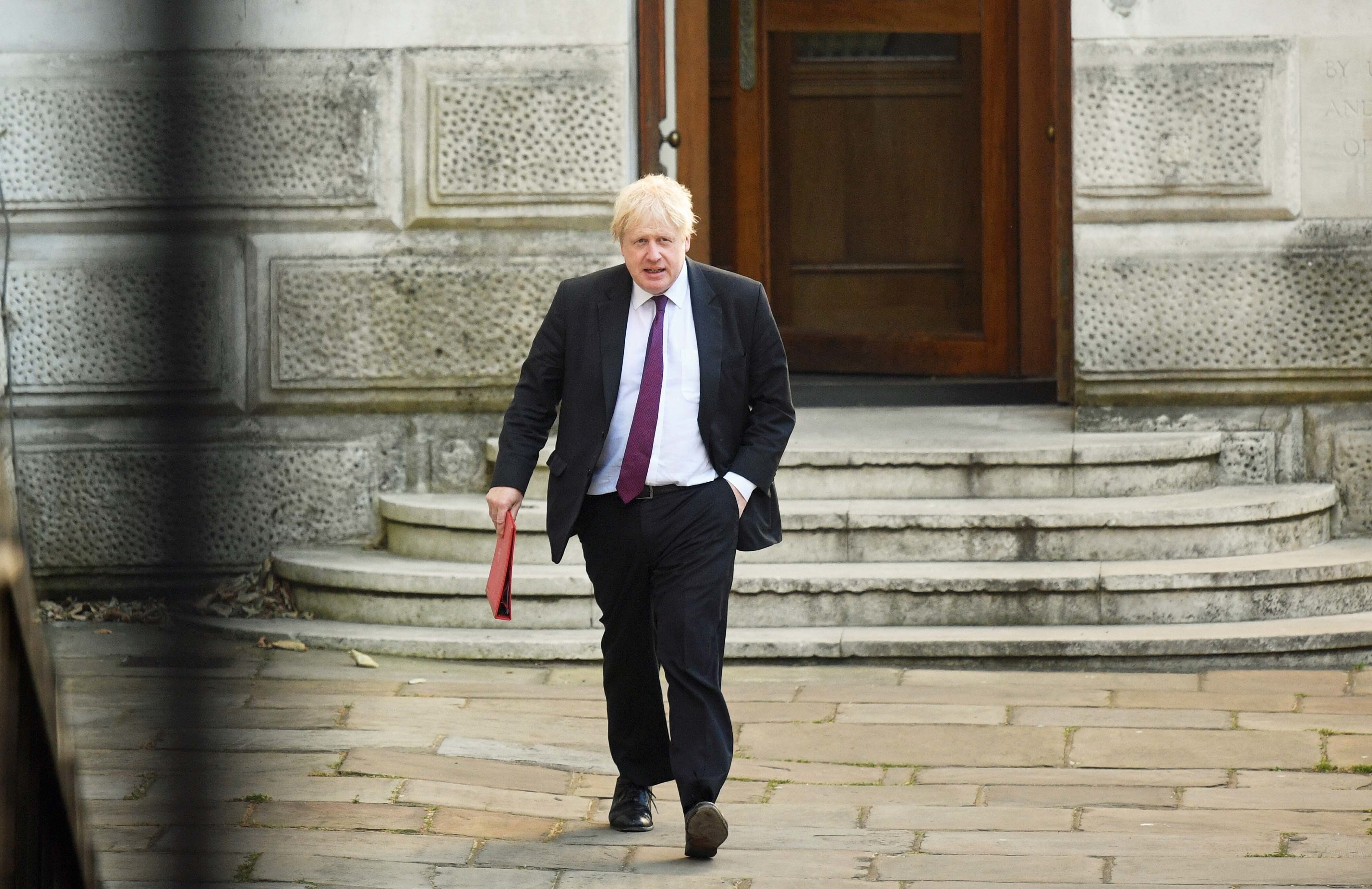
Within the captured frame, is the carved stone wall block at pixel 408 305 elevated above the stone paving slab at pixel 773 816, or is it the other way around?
the carved stone wall block at pixel 408 305

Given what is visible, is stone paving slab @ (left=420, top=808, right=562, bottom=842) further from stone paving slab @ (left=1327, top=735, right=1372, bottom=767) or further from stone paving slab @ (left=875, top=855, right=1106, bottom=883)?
stone paving slab @ (left=1327, top=735, right=1372, bottom=767)

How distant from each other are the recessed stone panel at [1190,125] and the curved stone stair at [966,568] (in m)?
0.96

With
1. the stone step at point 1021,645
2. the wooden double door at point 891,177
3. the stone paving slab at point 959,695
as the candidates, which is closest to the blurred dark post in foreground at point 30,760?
the stone paving slab at point 959,695

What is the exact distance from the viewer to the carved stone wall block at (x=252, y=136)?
7.09m

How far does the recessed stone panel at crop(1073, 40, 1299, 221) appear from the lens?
6.99m

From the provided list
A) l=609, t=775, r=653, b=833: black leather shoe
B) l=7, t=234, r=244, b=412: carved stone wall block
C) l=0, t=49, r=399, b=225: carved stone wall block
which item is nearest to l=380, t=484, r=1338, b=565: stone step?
l=7, t=234, r=244, b=412: carved stone wall block

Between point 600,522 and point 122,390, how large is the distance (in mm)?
3512

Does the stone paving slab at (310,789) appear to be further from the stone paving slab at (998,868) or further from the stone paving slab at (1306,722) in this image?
the stone paving slab at (1306,722)

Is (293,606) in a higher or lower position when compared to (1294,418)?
lower

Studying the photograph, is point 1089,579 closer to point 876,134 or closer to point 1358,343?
point 1358,343

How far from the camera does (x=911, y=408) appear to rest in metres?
8.05

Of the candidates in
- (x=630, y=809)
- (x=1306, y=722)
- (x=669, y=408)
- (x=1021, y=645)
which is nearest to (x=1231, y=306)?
(x=1021, y=645)

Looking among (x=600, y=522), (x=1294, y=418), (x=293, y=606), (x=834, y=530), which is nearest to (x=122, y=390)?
(x=293, y=606)

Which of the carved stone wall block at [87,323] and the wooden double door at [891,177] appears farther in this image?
the wooden double door at [891,177]
